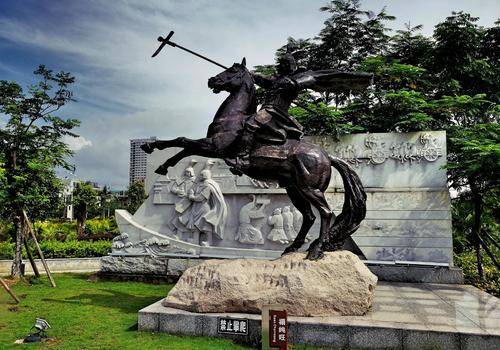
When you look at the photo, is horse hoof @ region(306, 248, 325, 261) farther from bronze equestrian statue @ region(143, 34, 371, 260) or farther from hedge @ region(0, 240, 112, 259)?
hedge @ region(0, 240, 112, 259)

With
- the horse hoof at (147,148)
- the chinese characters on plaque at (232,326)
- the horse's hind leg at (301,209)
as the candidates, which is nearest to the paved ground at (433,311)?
the chinese characters on plaque at (232,326)

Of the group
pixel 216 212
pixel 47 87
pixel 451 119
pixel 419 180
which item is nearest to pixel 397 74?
pixel 451 119

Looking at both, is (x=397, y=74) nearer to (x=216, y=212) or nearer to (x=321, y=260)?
(x=216, y=212)

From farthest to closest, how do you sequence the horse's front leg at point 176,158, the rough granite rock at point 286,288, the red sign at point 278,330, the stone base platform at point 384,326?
the horse's front leg at point 176,158
the rough granite rock at point 286,288
the stone base platform at point 384,326
the red sign at point 278,330

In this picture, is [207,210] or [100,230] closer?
[207,210]

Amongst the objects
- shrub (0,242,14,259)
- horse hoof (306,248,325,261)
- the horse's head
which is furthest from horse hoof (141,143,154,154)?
shrub (0,242,14,259)

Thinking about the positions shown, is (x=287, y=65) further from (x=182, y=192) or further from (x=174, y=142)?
(x=182, y=192)

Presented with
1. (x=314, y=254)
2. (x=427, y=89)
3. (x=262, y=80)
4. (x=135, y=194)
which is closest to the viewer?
(x=314, y=254)

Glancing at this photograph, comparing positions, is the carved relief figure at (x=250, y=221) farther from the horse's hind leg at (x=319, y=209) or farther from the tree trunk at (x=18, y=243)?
the tree trunk at (x=18, y=243)

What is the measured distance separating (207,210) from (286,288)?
17.3ft

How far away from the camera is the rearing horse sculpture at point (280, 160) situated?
19.2 ft

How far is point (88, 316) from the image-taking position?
628cm

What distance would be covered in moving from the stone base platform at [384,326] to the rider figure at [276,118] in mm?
2426

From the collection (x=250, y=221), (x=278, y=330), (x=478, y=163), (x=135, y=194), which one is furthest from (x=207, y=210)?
(x=135, y=194)
